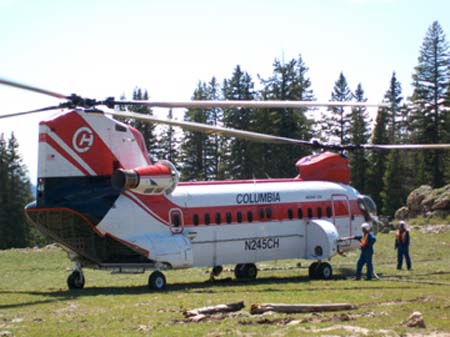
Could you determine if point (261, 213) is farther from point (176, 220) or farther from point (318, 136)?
point (318, 136)

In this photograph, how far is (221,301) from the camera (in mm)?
19281

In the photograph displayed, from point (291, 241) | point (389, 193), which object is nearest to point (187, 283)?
point (291, 241)

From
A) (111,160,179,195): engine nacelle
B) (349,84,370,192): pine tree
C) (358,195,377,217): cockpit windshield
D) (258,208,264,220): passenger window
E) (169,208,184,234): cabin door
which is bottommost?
(169,208,184,234): cabin door

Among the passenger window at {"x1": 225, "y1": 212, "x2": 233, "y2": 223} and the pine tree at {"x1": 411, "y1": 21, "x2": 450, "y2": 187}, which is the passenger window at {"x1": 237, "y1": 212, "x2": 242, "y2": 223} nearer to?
the passenger window at {"x1": 225, "y1": 212, "x2": 233, "y2": 223}

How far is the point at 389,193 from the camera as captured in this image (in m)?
79.7

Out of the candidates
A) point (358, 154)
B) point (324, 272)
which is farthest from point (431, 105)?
point (324, 272)

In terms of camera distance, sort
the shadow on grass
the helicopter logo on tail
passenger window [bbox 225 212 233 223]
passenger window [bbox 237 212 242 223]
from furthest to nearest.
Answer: passenger window [bbox 237 212 242 223], passenger window [bbox 225 212 233 223], the helicopter logo on tail, the shadow on grass

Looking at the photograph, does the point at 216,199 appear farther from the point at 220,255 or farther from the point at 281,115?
the point at 281,115

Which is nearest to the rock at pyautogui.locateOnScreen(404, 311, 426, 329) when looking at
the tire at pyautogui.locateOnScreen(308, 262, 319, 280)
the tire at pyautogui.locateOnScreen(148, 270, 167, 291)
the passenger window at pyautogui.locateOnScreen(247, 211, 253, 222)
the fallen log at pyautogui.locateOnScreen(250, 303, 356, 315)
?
the fallen log at pyautogui.locateOnScreen(250, 303, 356, 315)

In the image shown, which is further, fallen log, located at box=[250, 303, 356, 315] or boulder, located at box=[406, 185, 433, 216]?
boulder, located at box=[406, 185, 433, 216]

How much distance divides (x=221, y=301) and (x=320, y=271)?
8786 millimetres

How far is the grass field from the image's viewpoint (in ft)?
49.0

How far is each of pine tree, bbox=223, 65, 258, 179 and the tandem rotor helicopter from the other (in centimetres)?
4839

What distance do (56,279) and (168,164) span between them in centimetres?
714
